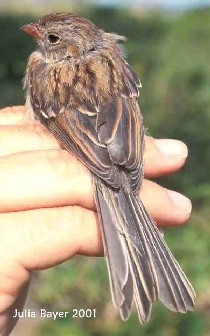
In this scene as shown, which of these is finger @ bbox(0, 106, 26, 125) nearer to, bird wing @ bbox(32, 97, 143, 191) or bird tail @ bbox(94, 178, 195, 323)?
bird wing @ bbox(32, 97, 143, 191)

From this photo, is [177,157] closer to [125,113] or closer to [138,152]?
[138,152]

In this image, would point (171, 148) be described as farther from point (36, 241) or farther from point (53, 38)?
point (53, 38)

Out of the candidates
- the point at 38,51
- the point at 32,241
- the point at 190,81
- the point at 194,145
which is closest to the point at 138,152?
the point at 32,241

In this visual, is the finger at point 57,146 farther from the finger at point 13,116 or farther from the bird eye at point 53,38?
the bird eye at point 53,38

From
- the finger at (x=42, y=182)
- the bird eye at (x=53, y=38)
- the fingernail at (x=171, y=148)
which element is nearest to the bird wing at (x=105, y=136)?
the fingernail at (x=171, y=148)

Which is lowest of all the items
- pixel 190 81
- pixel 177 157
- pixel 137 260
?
pixel 190 81

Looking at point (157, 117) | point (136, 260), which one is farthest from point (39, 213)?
point (157, 117)
